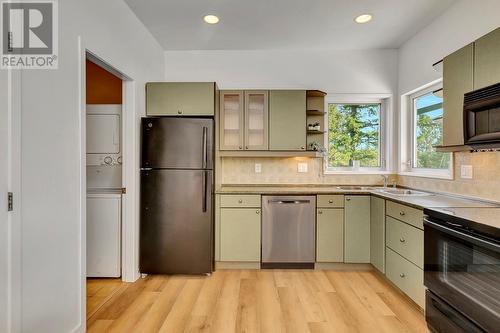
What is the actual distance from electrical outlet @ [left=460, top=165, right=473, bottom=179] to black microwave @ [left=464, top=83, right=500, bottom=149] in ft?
2.19

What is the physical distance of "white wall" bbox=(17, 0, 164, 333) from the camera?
1.51 m

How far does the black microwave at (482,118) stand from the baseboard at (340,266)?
6.17 feet

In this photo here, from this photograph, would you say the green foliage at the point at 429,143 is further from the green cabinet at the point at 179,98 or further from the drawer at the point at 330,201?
the green cabinet at the point at 179,98

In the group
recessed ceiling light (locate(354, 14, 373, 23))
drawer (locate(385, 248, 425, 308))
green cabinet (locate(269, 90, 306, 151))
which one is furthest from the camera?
green cabinet (locate(269, 90, 306, 151))

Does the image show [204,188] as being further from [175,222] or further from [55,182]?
[55,182]

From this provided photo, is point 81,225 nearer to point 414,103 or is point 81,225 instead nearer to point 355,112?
point 355,112

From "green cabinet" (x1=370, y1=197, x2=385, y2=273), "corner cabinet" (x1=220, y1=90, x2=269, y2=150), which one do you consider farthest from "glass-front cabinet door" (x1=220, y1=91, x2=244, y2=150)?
"green cabinet" (x1=370, y1=197, x2=385, y2=273)

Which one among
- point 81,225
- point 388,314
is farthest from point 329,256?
point 81,225

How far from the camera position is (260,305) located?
7.95ft

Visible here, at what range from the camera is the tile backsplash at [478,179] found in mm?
2209

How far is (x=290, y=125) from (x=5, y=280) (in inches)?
115

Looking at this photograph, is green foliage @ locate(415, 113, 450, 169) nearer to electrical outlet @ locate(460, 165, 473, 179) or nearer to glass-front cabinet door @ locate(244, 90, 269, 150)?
electrical outlet @ locate(460, 165, 473, 179)

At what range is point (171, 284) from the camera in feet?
9.37

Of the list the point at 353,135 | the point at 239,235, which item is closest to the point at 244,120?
the point at 239,235
